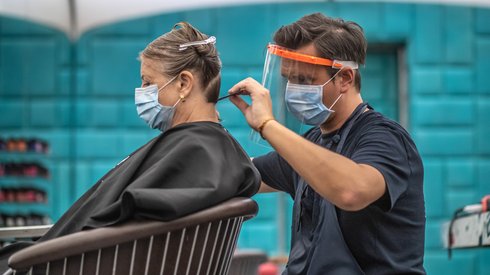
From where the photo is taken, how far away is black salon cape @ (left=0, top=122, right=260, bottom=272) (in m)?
1.84

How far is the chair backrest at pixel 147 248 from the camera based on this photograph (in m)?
1.78

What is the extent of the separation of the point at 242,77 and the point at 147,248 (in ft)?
17.1

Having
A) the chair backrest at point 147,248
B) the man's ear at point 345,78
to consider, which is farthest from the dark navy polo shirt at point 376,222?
the chair backrest at point 147,248

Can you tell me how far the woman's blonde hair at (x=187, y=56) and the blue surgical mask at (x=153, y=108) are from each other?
47 millimetres

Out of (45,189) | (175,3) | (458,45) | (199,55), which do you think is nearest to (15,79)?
(45,189)

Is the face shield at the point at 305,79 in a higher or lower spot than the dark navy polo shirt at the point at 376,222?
higher

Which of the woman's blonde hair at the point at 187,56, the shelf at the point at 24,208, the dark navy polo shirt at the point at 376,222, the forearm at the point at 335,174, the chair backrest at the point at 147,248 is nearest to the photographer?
the chair backrest at the point at 147,248

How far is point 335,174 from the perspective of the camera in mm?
1938

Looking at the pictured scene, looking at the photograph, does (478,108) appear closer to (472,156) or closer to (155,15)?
(472,156)

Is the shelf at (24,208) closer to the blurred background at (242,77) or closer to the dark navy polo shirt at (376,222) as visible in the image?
the blurred background at (242,77)

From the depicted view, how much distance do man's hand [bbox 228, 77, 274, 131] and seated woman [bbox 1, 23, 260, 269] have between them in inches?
3.7

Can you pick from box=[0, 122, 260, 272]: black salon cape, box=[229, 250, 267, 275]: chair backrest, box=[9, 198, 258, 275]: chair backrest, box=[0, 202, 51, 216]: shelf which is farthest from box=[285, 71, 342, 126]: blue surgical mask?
box=[0, 202, 51, 216]: shelf

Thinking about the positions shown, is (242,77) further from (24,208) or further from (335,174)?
(335,174)

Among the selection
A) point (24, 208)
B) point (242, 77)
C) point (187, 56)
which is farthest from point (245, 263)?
point (242, 77)
